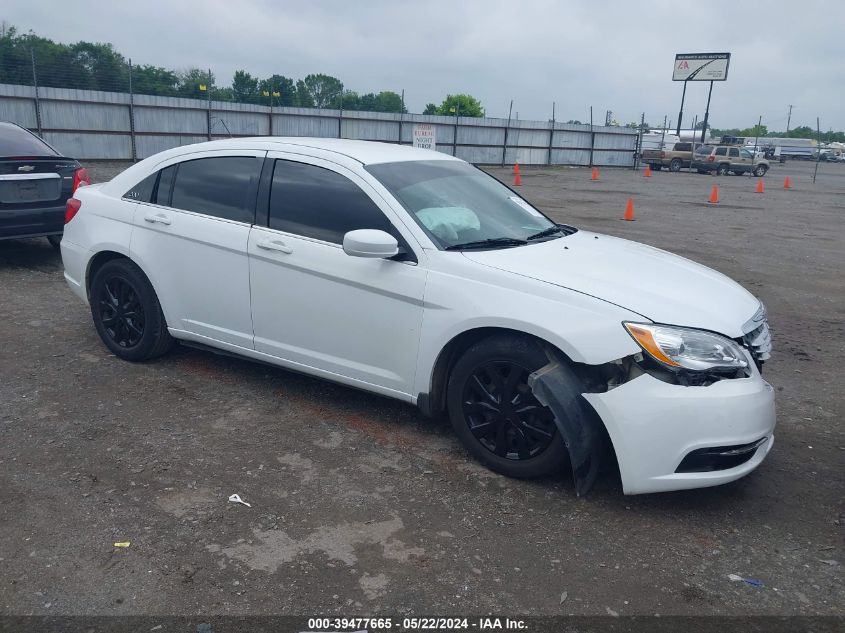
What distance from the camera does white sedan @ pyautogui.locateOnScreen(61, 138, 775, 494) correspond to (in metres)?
3.42

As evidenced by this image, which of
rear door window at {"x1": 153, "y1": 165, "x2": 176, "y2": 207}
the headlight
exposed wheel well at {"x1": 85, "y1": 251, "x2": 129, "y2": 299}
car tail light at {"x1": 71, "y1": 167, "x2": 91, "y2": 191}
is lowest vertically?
exposed wheel well at {"x1": 85, "y1": 251, "x2": 129, "y2": 299}

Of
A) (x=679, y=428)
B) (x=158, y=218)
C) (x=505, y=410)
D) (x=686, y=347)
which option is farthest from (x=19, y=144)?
(x=679, y=428)

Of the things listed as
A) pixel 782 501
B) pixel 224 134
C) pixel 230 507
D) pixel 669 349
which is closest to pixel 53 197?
pixel 230 507

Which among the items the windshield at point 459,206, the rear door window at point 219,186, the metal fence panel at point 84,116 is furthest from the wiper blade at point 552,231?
the metal fence panel at point 84,116

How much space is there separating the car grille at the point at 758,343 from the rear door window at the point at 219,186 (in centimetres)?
298

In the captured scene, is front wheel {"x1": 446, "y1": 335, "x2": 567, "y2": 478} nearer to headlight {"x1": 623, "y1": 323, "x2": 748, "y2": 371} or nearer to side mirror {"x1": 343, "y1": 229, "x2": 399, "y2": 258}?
headlight {"x1": 623, "y1": 323, "x2": 748, "y2": 371}

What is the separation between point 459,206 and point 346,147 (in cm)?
88

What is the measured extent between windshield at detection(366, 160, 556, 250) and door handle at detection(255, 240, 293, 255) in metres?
0.68

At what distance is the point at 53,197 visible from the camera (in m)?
8.17

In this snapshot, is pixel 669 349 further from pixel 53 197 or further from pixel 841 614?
pixel 53 197

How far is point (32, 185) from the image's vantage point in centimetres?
801

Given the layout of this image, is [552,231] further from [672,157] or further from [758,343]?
[672,157]

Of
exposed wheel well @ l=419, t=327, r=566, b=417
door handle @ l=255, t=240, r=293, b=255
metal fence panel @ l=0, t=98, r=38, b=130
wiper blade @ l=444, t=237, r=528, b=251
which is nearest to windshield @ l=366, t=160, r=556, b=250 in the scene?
wiper blade @ l=444, t=237, r=528, b=251

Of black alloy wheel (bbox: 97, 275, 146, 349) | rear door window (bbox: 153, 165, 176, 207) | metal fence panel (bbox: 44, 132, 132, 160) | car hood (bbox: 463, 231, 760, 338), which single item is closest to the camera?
car hood (bbox: 463, 231, 760, 338)
